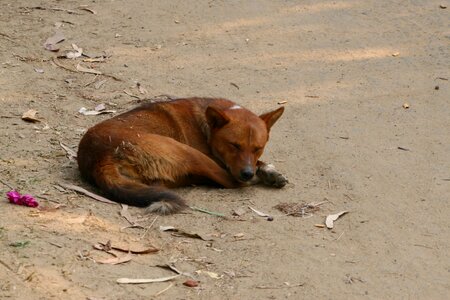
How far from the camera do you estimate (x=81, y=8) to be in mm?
10875

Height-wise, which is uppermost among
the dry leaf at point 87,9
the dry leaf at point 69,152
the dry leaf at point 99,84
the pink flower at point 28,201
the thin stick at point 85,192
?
the pink flower at point 28,201

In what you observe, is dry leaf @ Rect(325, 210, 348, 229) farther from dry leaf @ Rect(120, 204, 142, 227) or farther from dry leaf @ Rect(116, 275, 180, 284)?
dry leaf @ Rect(116, 275, 180, 284)

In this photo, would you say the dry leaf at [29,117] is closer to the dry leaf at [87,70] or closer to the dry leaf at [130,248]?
the dry leaf at [87,70]

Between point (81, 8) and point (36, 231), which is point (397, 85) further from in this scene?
point (36, 231)

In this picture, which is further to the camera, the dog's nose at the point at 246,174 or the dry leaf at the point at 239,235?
the dog's nose at the point at 246,174

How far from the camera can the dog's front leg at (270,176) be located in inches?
280

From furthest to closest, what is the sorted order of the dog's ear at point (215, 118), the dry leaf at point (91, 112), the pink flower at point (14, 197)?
the dry leaf at point (91, 112)
the dog's ear at point (215, 118)
the pink flower at point (14, 197)

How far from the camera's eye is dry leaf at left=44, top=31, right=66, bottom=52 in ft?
31.9

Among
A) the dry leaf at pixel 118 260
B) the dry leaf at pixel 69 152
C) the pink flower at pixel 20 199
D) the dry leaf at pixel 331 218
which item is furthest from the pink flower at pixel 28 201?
the dry leaf at pixel 331 218

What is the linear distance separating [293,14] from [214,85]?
2.13m

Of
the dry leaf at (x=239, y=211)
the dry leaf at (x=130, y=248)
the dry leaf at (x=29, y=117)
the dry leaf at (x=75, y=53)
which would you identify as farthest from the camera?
the dry leaf at (x=75, y=53)

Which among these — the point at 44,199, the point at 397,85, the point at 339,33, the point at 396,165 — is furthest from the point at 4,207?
the point at 339,33

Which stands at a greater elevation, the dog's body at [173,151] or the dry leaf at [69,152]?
the dog's body at [173,151]

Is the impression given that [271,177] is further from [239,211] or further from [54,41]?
[54,41]
